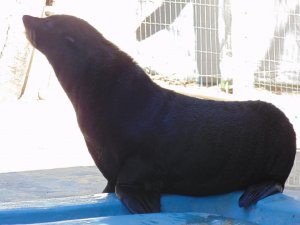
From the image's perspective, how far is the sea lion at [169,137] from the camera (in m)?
3.58

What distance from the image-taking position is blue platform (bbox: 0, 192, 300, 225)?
285 centimetres

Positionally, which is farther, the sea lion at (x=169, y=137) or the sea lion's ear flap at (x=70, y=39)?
the sea lion's ear flap at (x=70, y=39)

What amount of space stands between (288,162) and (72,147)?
393 cm

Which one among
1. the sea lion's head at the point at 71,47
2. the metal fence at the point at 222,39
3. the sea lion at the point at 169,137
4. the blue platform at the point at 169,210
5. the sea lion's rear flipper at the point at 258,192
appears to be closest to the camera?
the blue platform at the point at 169,210

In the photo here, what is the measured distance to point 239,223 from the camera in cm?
300

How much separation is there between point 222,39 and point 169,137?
275 inches

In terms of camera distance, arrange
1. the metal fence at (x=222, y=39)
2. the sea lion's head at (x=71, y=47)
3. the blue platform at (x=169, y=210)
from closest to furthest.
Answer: the blue platform at (x=169, y=210), the sea lion's head at (x=71, y=47), the metal fence at (x=222, y=39)

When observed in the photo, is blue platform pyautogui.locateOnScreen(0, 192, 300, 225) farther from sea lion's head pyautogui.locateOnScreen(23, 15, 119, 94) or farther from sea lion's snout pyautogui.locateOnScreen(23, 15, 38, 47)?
sea lion's snout pyautogui.locateOnScreen(23, 15, 38, 47)

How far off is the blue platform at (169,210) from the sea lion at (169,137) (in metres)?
0.06

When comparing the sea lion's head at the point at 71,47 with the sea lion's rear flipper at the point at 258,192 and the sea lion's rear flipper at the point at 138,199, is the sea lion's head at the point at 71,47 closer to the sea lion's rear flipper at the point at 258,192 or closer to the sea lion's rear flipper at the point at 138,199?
the sea lion's rear flipper at the point at 138,199

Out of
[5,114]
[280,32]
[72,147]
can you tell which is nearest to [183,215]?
[72,147]

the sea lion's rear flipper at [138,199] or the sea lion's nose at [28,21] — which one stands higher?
the sea lion's nose at [28,21]

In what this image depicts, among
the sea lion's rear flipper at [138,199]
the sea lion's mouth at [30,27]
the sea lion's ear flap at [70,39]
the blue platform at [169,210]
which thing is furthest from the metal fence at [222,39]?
the sea lion's rear flipper at [138,199]

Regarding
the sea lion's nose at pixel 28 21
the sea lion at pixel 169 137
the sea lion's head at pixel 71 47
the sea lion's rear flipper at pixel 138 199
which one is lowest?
the sea lion's rear flipper at pixel 138 199
